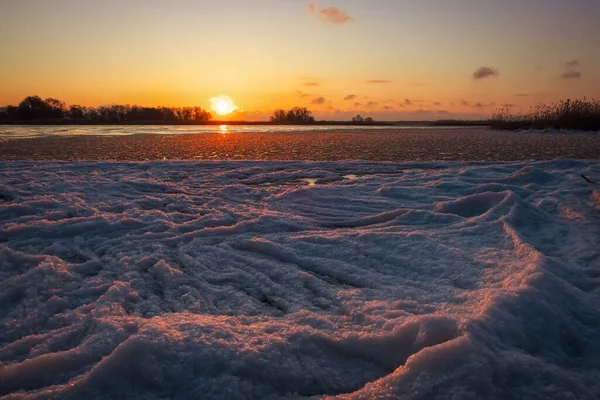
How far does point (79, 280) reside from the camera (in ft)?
10.2

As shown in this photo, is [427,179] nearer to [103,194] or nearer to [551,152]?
[103,194]

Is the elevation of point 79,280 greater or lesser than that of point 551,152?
lesser

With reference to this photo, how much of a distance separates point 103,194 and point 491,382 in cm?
601

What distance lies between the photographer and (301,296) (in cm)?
285

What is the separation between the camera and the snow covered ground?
1.90 m

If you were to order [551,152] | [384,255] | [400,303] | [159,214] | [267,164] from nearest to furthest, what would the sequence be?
[400,303]
[384,255]
[159,214]
[267,164]
[551,152]

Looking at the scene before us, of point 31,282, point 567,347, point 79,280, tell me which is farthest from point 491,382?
point 31,282

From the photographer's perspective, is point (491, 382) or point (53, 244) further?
point (53, 244)

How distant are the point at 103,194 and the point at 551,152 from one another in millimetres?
12386

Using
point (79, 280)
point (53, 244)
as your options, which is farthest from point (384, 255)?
point (53, 244)

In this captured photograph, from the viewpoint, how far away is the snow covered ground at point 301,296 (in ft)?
6.23

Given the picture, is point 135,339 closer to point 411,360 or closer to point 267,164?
point 411,360

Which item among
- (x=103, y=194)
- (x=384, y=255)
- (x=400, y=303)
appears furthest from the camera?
(x=103, y=194)

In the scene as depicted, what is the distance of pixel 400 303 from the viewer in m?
2.59
